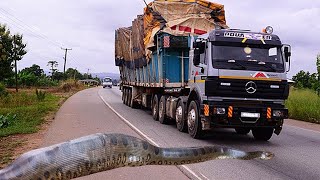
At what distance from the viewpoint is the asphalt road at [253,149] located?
24.1ft

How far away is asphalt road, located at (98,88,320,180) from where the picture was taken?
734 cm

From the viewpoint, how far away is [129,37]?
21.8m

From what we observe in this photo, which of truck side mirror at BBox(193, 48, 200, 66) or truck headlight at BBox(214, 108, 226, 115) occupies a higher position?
truck side mirror at BBox(193, 48, 200, 66)

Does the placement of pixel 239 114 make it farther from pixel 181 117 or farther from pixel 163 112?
pixel 163 112

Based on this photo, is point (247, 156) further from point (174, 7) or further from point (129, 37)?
point (129, 37)

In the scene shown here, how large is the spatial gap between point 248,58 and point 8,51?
31.8 metres

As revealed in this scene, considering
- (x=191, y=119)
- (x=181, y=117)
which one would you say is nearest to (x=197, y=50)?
(x=191, y=119)

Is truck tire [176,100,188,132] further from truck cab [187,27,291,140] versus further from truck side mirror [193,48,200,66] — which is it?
truck side mirror [193,48,200,66]

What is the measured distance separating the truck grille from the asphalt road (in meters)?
1.28

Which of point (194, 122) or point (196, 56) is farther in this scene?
point (194, 122)

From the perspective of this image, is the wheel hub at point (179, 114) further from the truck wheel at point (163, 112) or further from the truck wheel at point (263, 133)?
the truck wheel at point (263, 133)

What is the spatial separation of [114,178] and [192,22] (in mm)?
7934

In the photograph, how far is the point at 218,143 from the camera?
10867mm

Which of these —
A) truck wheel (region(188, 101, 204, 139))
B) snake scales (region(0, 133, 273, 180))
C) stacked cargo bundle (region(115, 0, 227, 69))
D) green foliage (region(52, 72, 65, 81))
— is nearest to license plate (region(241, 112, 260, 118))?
truck wheel (region(188, 101, 204, 139))
